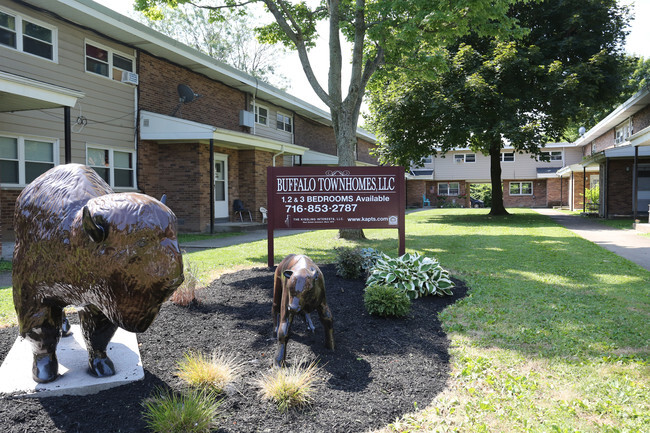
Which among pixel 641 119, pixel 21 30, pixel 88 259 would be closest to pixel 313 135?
pixel 641 119

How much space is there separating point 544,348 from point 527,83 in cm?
1883

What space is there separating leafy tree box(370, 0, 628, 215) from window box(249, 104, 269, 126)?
5593 millimetres

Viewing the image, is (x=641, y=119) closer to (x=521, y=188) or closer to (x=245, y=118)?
(x=245, y=118)

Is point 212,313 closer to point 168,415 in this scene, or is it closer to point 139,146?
point 168,415

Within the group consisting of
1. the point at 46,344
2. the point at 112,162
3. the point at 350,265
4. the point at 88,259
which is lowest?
the point at 350,265

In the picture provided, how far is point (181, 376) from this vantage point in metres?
3.21

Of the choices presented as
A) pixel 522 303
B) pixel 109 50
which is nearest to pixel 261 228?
pixel 109 50

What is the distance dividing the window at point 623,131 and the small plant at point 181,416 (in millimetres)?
27349

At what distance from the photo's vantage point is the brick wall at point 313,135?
993 inches

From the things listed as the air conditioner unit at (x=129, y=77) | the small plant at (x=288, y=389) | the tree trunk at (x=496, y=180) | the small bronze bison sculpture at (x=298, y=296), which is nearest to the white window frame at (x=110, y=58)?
the air conditioner unit at (x=129, y=77)

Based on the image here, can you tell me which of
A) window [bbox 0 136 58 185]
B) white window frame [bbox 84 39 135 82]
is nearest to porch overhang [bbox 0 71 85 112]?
window [bbox 0 136 58 185]

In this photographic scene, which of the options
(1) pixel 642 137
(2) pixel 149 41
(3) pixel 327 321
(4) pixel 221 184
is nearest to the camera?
(3) pixel 327 321

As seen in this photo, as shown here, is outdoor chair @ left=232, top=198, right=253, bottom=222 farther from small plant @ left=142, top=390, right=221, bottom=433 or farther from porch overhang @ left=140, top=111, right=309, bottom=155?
small plant @ left=142, top=390, right=221, bottom=433

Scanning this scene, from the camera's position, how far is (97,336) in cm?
297
